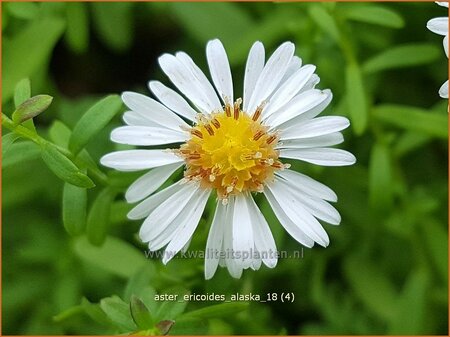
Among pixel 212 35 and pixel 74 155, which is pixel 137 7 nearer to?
pixel 212 35

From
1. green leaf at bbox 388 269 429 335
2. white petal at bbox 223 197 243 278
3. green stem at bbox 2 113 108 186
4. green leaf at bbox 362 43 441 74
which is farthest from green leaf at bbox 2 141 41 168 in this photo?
green leaf at bbox 388 269 429 335

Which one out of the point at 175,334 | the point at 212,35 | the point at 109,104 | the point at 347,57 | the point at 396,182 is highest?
the point at 212,35

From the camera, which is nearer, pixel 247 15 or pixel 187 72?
pixel 187 72

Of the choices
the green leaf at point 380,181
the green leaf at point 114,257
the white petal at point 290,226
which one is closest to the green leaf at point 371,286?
the green leaf at point 380,181

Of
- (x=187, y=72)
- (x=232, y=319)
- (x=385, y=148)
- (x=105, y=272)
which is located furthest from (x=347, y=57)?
(x=105, y=272)

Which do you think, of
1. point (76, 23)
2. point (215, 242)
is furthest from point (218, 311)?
point (76, 23)

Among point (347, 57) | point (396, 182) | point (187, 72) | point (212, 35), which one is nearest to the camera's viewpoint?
point (187, 72)
